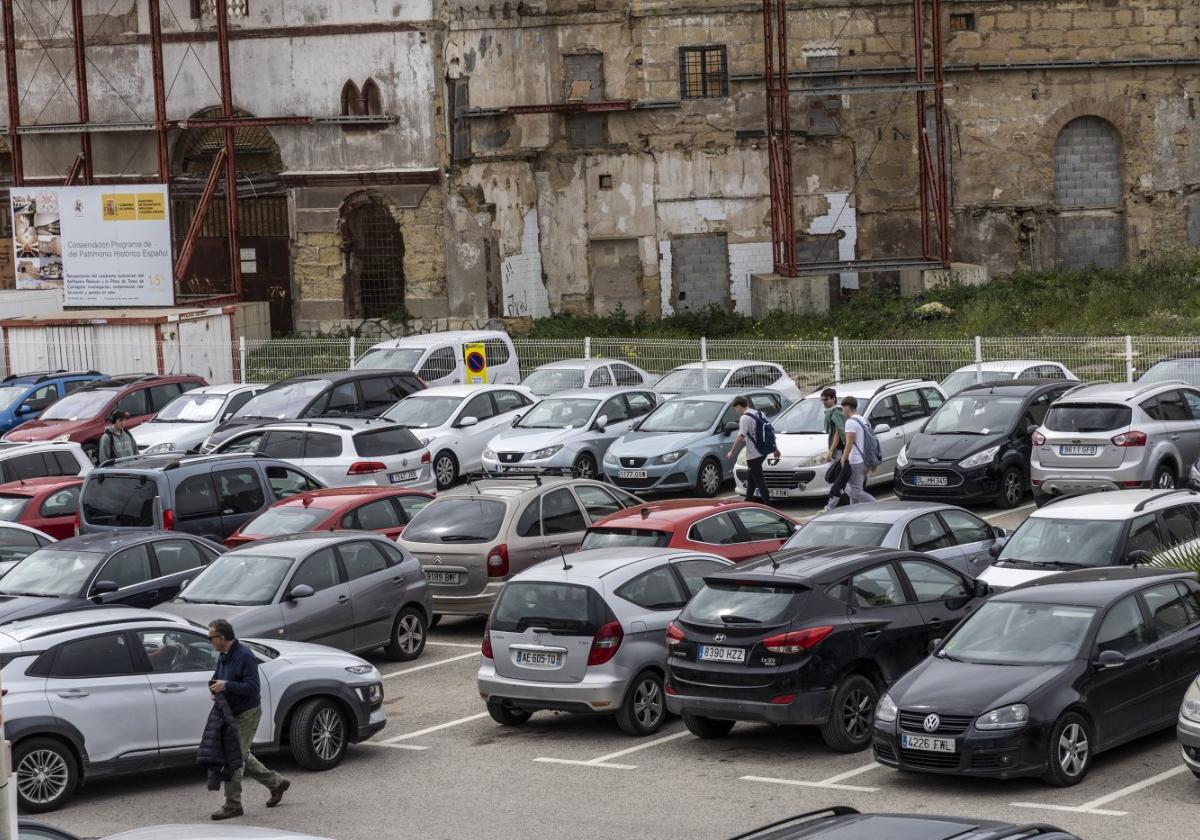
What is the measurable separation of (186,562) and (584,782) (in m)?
6.92

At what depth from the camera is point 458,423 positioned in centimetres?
2848

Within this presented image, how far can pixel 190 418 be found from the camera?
30.4m

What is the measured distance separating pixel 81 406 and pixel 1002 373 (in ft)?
52.2

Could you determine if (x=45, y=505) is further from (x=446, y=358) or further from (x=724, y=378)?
(x=724, y=378)

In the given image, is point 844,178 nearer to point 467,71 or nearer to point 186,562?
point 467,71

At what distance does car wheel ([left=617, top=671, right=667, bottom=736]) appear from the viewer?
14727 millimetres

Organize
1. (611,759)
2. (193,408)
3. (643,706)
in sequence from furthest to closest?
(193,408) → (643,706) → (611,759)

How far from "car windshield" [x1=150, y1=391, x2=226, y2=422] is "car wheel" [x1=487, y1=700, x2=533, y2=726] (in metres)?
16.0

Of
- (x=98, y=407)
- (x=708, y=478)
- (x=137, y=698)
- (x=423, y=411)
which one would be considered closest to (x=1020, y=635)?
(x=137, y=698)

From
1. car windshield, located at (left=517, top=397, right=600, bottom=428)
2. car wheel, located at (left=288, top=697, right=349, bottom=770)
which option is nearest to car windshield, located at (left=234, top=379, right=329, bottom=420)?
car windshield, located at (left=517, top=397, right=600, bottom=428)

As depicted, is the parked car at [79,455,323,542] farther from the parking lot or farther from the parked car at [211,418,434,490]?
the parking lot

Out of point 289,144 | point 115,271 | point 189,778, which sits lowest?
point 189,778

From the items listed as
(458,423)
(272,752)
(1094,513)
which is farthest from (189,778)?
(458,423)

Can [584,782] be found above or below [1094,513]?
below
